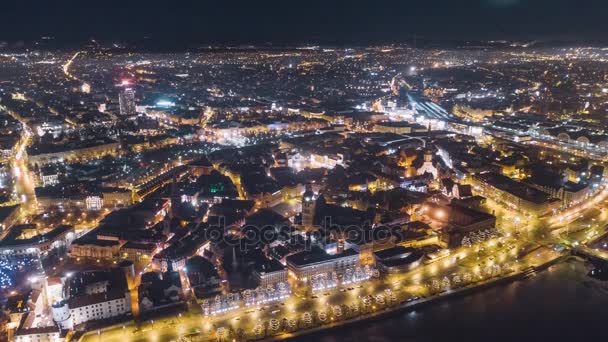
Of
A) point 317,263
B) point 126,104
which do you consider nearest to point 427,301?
point 317,263

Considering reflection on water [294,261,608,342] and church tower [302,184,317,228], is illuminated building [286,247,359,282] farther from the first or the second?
church tower [302,184,317,228]

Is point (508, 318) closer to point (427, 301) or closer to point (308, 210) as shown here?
point (427, 301)

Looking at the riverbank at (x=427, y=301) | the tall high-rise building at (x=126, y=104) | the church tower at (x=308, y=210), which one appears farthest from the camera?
the tall high-rise building at (x=126, y=104)

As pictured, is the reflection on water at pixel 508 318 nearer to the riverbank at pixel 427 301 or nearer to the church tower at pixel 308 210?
the riverbank at pixel 427 301

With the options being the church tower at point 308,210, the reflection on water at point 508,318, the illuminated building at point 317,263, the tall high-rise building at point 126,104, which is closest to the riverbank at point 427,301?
the reflection on water at point 508,318

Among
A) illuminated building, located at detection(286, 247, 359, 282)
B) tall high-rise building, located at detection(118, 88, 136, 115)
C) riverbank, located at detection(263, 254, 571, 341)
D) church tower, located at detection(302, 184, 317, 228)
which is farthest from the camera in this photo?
tall high-rise building, located at detection(118, 88, 136, 115)

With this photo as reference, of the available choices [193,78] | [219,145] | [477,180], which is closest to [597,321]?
[477,180]

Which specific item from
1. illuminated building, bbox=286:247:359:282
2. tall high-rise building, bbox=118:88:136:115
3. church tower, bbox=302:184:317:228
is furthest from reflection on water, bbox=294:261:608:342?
tall high-rise building, bbox=118:88:136:115

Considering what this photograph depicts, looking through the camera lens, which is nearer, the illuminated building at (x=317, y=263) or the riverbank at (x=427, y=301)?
the riverbank at (x=427, y=301)

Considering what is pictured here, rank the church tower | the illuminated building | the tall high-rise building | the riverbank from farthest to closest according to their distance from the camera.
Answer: the tall high-rise building
the church tower
the illuminated building
the riverbank
